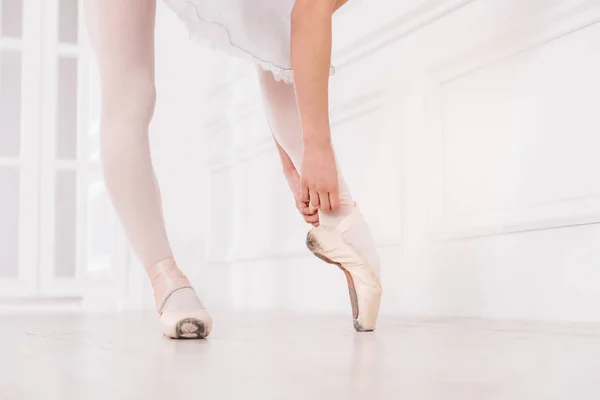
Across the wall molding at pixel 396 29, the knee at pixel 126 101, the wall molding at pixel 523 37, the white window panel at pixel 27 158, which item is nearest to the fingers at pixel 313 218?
the knee at pixel 126 101

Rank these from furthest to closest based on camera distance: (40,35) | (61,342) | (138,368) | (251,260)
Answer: (40,35) < (251,260) < (61,342) < (138,368)

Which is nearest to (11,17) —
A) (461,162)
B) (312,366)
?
(461,162)

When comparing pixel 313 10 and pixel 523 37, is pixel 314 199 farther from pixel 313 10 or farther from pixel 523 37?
pixel 523 37

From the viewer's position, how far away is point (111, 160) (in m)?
1.36

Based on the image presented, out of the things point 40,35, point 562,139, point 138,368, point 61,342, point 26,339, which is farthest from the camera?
point 40,35

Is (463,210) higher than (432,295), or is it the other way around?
(463,210)

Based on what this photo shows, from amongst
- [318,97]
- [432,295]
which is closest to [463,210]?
[432,295]

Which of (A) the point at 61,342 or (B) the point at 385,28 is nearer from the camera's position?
(A) the point at 61,342

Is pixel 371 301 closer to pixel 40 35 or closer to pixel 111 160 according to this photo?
pixel 111 160

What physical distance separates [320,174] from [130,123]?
1.10 ft

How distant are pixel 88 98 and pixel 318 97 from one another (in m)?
2.77

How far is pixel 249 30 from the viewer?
5.36 ft

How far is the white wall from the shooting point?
5.58 ft

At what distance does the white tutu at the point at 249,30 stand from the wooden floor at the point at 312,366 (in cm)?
56
